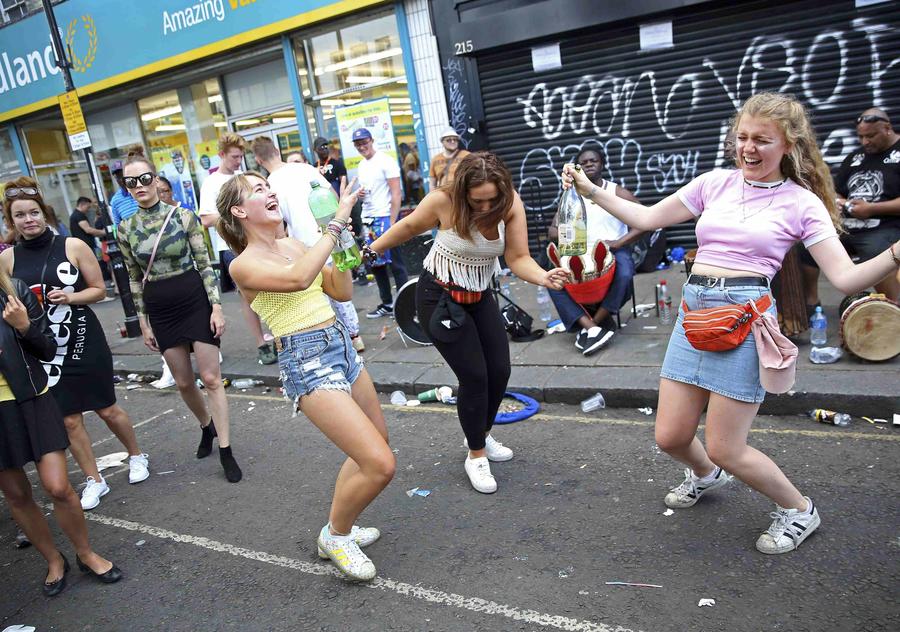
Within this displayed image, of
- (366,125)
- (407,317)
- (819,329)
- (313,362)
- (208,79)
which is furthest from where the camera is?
(208,79)

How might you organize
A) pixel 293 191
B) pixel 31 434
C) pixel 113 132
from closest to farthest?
pixel 31 434
pixel 293 191
pixel 113 132

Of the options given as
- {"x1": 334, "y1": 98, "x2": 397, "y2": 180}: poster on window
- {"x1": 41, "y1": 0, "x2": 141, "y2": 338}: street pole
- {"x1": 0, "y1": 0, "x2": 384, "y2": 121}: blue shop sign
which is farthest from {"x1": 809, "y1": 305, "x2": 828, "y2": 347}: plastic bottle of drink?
{"x1": 41, "y1": 0, "x2": 141, "y2": 338}: street pole

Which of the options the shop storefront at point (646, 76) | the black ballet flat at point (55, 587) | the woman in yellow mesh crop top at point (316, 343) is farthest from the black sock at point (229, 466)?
the shop storefront at point (646, 76)

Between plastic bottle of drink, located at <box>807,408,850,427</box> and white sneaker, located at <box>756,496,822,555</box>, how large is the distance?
4.87 ft

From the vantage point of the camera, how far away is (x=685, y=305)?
3.05 meters

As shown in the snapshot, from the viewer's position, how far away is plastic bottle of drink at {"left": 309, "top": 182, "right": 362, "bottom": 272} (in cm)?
323

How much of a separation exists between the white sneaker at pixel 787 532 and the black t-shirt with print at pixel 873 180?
3.51 meters

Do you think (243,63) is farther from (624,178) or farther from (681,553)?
(681,553)

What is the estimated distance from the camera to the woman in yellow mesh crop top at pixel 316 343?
3115mm

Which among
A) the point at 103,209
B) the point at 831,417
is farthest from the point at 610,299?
the point at 103,209

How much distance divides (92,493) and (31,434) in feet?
4.66

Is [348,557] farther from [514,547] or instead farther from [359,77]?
[359,77]

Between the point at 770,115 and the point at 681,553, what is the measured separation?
2.00 meters

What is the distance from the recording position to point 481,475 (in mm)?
4066
